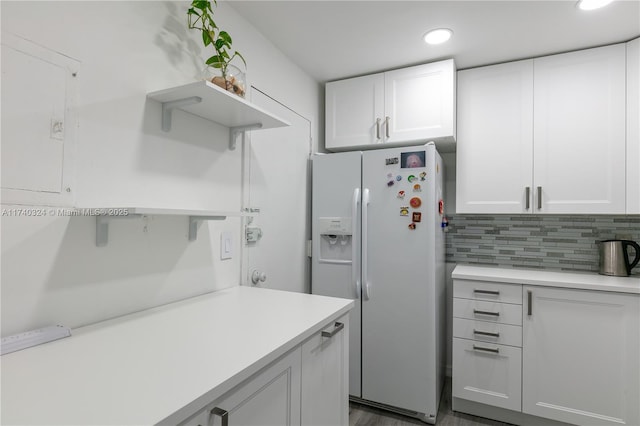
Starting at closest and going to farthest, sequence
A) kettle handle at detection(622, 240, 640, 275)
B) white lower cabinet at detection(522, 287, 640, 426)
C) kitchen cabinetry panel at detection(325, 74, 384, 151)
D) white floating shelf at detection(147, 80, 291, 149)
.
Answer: white floating shelf at detection(147, 80, 291, 149)
white lower cabinet at detection(522, 287, 640, 426)
kettle handle at detection(622, 240, 640, 275)
kitchen cabinetry panel at detection(325, 74, 384, 151)

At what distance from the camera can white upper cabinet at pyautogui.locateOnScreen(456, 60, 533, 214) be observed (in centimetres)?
224

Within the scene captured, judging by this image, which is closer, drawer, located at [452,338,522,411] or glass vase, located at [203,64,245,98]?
glass vase, located at [203,64,245,98]

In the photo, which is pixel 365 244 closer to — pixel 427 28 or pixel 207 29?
pixel 427 28

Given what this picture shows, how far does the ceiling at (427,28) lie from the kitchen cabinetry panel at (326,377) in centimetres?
157

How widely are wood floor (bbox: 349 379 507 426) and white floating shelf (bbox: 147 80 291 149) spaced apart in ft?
6.21

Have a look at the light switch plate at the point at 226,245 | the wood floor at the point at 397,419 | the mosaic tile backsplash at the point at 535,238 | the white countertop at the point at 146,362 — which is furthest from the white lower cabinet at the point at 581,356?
the light switch plate at the point at 226,245

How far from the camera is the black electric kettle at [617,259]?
6.90 feet

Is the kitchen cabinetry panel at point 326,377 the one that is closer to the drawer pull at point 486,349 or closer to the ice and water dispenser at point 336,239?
A: the ice and water dispenser at point 336,239

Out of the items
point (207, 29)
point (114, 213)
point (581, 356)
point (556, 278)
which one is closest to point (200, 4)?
point (207, 29)

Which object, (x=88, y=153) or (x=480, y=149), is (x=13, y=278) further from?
(x=480, y=149)

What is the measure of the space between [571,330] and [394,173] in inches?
53.9

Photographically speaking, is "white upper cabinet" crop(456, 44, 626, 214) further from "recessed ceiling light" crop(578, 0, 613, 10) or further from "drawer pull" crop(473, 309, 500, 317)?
"drawer pull" crop(473, 309, 500, 317)

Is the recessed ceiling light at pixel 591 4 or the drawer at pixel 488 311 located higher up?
the recessed ceiling light at pixel 591 4

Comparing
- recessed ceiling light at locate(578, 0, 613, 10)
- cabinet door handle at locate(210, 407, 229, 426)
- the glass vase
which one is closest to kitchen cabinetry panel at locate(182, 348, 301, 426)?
cabinet door handle at locate(210, 407, 229, 426)
